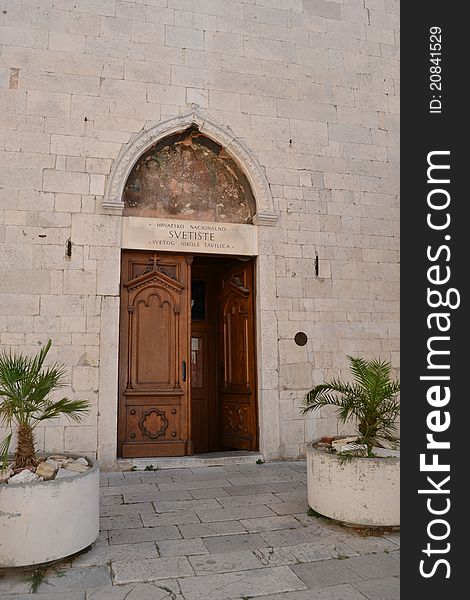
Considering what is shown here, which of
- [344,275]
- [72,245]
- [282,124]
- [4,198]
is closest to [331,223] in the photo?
[344,275]

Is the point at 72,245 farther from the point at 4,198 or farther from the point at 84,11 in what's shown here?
the point at 84,11

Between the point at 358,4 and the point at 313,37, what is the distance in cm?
109

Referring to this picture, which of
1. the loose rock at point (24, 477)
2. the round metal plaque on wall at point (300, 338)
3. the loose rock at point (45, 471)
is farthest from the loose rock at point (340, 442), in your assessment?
the round metal plaque on wall at point (300, 338)

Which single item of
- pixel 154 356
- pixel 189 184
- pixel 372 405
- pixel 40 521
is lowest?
pixel 40 521

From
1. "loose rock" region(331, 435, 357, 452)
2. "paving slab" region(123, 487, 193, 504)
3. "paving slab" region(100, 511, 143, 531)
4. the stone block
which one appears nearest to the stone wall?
the stone block

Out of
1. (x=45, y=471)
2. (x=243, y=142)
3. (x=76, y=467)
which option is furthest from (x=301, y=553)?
(x=243, y=142)

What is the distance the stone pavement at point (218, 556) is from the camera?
2883mm

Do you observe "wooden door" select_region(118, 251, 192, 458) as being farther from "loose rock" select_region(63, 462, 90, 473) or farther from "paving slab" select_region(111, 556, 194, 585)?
"paving slab" select_region(111, 556, 194, 585)

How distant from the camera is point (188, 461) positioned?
20.9 feet

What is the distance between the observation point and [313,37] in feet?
25.5

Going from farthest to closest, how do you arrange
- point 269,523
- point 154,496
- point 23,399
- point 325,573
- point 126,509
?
point 154,496 < point 126,509 < point 269,523 < point 23,399 < point 325,573

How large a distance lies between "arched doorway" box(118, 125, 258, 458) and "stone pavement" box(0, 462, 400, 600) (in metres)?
1.75

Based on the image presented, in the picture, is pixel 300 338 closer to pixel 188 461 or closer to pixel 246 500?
pixel 188 461

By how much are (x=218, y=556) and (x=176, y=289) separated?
4089mm
